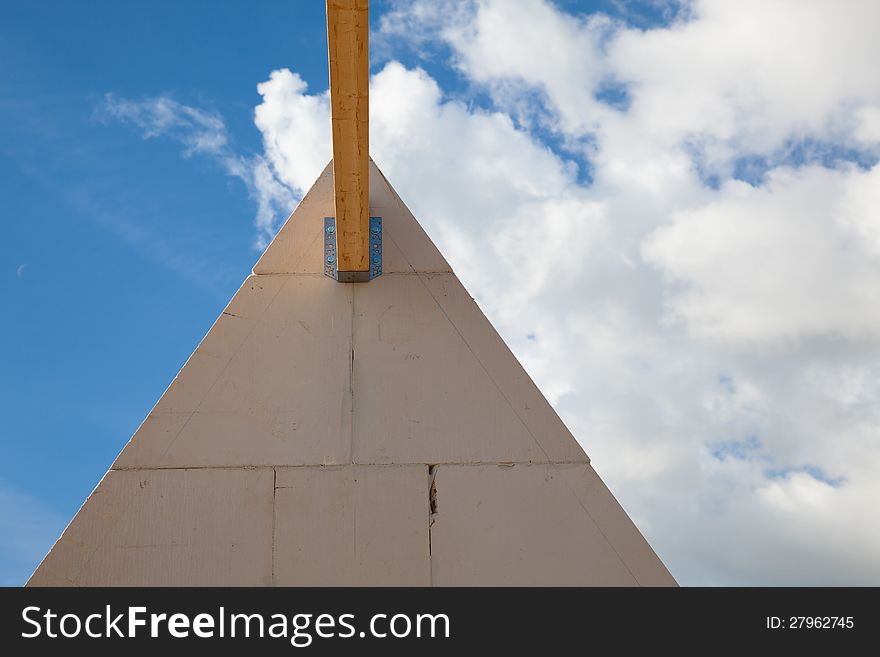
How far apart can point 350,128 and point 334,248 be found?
4.52 ft

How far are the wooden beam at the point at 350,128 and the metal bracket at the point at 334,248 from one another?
10 cm

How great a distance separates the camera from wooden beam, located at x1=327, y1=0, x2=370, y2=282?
17.3 ft

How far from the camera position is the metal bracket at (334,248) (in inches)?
286

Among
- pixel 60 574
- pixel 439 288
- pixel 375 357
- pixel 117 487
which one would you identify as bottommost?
pixel 60 574

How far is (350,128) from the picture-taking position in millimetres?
6137

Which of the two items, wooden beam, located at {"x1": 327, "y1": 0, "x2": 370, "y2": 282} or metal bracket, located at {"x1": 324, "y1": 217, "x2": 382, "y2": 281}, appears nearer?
wooden beam, located at {"x1": 327, "y1": 0, "x2": 370, "y2": 282}

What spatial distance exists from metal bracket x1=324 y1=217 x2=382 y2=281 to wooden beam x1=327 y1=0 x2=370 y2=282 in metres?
0.10

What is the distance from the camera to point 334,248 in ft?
24.0

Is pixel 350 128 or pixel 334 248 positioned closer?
pixel 350 128
